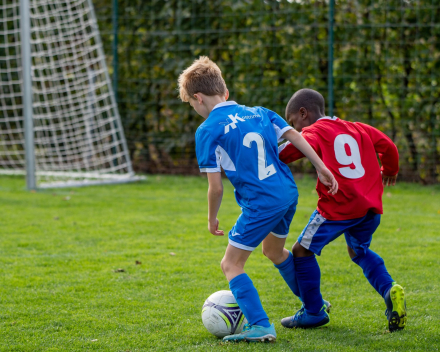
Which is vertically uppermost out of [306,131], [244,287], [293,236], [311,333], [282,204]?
[306,131]

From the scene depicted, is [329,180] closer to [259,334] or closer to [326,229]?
[326,229]

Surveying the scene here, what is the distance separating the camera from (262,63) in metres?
9.62

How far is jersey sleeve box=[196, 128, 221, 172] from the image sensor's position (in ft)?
9.20

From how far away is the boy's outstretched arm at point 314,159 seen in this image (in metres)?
2.81

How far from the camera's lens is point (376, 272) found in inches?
123

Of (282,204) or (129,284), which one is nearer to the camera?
(282,204)

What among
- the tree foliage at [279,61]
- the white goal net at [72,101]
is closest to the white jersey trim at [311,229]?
the tree foliage at [279,61]

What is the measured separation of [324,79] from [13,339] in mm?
7322

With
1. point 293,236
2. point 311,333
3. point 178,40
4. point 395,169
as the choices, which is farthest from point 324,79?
point 311,333

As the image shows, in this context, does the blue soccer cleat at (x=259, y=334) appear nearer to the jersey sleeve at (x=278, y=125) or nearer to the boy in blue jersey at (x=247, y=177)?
the boy in blue jersey at (x=247, y=177)

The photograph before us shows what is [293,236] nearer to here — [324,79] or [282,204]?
[282,204]

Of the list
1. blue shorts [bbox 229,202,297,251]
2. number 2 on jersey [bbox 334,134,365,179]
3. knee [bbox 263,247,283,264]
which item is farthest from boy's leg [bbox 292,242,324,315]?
number 2 on jersey [bbox 334,134,365,179]

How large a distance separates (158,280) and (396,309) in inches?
66.0

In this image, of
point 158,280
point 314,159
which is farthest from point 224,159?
point 158,280
